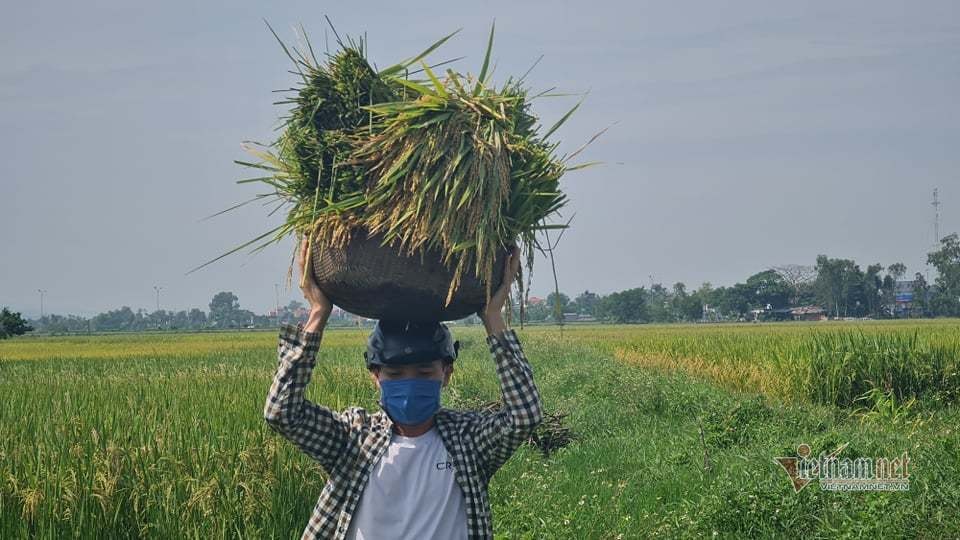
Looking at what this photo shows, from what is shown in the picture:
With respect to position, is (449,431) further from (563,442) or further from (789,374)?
(789,374)

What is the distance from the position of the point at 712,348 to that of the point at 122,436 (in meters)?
18.4

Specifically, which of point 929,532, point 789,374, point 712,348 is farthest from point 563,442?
point 712,348

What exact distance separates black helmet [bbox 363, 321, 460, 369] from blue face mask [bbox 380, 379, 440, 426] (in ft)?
0.24

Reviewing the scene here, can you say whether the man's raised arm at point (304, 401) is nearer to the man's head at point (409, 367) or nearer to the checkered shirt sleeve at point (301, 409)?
the checkered shirt sleeve at point (301, 409)

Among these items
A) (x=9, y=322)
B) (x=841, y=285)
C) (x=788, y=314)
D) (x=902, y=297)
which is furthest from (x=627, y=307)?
(x=9, y=322)

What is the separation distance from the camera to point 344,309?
3.23 meters

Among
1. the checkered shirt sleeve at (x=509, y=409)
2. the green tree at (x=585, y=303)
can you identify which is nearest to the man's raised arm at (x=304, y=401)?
the checkered shirt sleeve at (x=509, y=409)

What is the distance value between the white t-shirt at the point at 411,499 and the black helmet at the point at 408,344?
30 cm

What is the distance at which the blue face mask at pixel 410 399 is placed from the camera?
3.06 meters

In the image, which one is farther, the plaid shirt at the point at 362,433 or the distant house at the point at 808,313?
the distant house at the point at 808,313

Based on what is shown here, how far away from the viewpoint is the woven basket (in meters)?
3.00

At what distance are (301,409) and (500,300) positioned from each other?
754 mm

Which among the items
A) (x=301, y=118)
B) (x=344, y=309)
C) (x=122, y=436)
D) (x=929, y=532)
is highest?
(x=301, y=118)

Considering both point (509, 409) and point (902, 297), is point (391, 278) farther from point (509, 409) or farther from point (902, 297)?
point (902, 297)
